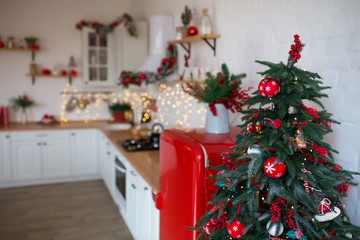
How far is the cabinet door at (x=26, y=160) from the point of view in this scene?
497 centimetres

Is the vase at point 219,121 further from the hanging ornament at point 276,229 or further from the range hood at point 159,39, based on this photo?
the range hood at point 159,39

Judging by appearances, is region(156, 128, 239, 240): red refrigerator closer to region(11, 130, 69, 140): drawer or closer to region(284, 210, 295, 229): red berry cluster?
region(284, 210, 295, 229): red berry cluster

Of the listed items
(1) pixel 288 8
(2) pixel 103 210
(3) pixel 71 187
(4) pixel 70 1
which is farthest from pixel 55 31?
(1) pixel 288 8

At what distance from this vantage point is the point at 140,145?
3.75m

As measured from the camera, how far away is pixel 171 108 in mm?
4078

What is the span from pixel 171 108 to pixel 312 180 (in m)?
2.98

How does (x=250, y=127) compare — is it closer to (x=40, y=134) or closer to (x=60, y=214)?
(x=60, y=214)

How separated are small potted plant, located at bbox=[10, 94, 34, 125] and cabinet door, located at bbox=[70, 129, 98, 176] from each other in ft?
2.79

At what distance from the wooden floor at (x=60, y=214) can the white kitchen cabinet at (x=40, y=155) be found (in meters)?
0.21

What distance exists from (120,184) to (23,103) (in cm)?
247

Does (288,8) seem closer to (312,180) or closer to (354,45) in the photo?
(354,45)

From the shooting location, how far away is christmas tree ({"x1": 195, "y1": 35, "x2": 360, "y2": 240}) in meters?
1.17

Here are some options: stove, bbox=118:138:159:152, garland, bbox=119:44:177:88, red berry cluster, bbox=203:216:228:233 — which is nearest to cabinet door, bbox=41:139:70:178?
stove, bbox=118:138:159:152

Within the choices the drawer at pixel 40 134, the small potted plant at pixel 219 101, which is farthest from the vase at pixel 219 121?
the drawer at pixel 40 134
